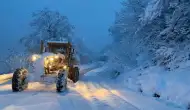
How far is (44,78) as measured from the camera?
56.7ft

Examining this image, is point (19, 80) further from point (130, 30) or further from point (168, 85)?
point (130, 30)

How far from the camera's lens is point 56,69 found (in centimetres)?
1930

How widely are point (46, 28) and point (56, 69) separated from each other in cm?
2828

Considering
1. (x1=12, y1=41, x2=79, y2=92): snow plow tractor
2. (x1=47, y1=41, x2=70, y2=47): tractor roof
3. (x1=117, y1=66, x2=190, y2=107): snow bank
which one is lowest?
(x1=117, y1=66, x2=190, y2=107): snow bank

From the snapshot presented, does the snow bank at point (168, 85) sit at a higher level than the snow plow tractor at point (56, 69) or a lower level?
lower

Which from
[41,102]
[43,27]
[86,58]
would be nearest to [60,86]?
[41,102]

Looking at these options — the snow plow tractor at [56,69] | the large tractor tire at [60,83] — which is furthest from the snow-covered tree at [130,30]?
the large tractor tire at [60,83]

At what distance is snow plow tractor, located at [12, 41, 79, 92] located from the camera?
1515cm

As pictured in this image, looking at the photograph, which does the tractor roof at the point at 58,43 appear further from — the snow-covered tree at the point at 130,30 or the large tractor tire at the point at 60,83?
the large tractor tire at the point at 60,83

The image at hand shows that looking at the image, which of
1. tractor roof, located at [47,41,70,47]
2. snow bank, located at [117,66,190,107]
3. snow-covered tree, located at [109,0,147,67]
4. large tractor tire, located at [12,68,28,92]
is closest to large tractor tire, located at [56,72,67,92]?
large tractor tire, located at [12,68,28,92]

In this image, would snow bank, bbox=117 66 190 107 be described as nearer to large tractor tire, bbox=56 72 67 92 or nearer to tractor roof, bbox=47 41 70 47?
large tractor tire, bbox=56 72 67 92

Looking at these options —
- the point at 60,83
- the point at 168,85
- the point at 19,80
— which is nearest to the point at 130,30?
the point at 168,85

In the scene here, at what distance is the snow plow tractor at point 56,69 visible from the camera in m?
15.1

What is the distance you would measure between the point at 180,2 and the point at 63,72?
6430mm
